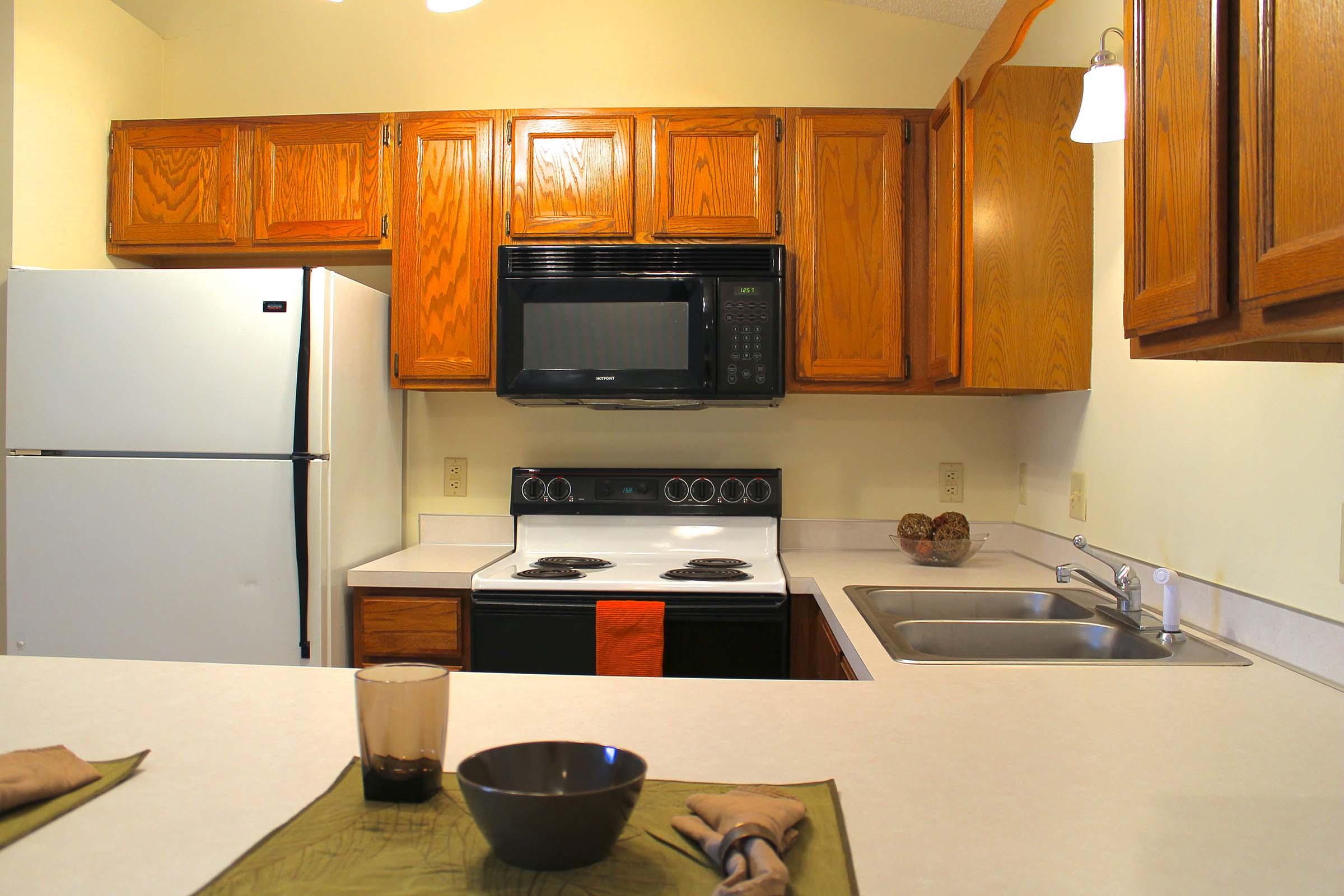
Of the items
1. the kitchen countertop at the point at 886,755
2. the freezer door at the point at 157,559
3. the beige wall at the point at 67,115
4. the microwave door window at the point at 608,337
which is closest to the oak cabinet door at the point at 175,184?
the beige wall at the point at 67,115

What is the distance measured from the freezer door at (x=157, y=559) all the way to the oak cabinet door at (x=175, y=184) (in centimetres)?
77

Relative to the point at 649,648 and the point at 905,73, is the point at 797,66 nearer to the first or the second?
the point at 905,73

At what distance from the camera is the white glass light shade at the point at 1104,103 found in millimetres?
1865

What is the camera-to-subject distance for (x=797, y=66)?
117 inches

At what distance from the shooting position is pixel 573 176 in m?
2.72

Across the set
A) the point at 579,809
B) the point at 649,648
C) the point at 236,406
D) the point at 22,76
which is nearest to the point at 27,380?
the point at 236,406

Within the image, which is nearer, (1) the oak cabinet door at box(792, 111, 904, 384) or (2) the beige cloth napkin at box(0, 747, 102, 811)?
(2) the beige cloth napkin at box(0, 747, 102, 811)

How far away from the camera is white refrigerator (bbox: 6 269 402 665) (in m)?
→ 2.46

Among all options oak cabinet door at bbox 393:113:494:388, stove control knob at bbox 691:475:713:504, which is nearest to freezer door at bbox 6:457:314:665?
oak cabinet door at bbox 393:113:494:388

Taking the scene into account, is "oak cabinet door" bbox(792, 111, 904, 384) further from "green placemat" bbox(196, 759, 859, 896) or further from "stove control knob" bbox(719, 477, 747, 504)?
"green placemat" bbox(196, 759, 859, 896)

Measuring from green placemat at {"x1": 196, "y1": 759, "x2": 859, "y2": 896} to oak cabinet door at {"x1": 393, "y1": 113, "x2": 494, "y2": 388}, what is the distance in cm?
205

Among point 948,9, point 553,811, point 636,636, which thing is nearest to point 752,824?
point 553,811

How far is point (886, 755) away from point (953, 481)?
2094 mm

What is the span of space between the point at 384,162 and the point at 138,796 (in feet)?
7.49
